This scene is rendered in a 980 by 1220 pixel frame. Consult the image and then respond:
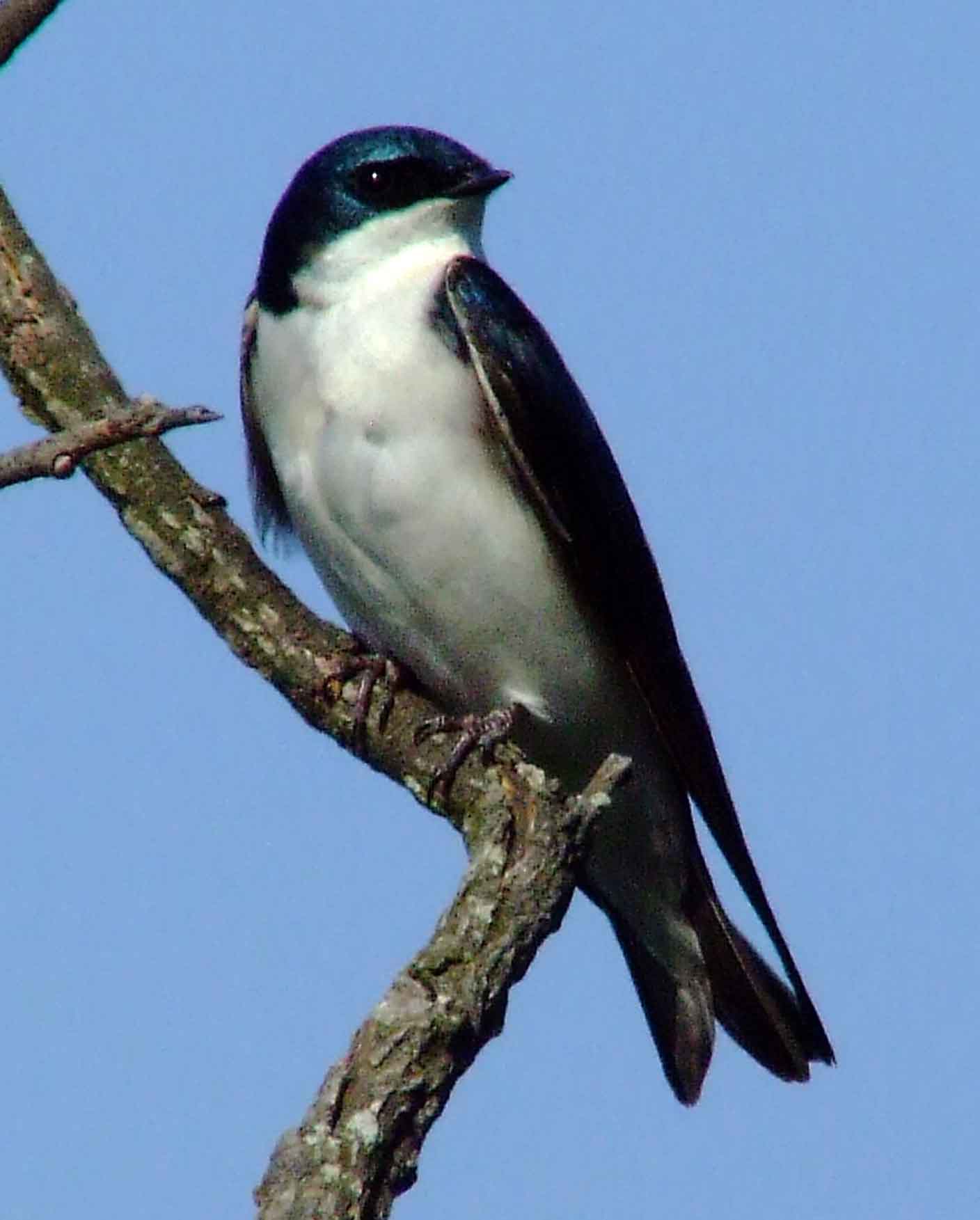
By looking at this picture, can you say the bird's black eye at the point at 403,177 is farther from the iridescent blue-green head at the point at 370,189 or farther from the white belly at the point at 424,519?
the white belly at the point at 424,519

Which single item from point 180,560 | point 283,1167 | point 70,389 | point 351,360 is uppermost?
point 351,360

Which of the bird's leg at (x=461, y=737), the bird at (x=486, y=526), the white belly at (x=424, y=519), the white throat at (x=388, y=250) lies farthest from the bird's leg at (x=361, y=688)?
the white throat at (x=388, y=250)

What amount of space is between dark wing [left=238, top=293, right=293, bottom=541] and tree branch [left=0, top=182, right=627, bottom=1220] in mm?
674

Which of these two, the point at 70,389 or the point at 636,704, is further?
the point at 636,704

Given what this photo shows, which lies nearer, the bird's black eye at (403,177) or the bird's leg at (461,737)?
the bird's leg at (461,737)

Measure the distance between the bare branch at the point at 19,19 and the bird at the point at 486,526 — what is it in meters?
1.15

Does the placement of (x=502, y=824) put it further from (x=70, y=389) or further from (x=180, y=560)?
(x=70, y=389)

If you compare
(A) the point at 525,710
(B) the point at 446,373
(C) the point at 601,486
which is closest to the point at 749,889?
(A) the point at 525,710

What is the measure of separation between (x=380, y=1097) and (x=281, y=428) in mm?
2280

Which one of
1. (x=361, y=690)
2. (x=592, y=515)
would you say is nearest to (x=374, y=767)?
(x=361, y=690)

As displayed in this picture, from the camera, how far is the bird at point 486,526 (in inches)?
219

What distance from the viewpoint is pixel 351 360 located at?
5.55 meters

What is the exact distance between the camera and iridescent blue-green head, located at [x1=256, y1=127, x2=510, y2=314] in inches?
233

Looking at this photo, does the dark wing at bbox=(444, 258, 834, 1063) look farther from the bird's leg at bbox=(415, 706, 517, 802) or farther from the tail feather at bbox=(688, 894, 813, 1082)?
the bird's leg at bbox=(415, 706, 517, 802)
